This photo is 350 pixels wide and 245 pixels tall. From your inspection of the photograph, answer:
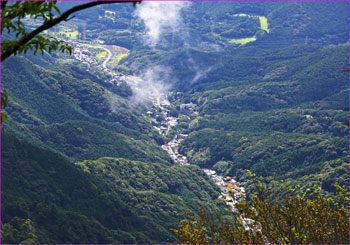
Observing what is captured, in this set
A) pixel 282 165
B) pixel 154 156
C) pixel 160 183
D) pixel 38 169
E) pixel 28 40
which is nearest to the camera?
pixel 28 40

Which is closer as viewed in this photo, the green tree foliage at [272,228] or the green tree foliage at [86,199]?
the green tree foliage at [272,228]

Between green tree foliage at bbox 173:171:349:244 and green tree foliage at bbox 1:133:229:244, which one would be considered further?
green tree foliage at bbox 1:133:229:244

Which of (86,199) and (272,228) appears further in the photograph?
(86,199)

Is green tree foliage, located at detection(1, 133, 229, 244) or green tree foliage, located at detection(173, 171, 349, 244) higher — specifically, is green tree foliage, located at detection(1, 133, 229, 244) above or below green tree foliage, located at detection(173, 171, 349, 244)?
above

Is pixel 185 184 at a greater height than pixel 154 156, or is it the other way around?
pixel 154 156

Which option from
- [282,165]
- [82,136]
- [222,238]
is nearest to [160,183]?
[82,136]

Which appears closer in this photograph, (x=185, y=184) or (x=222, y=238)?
(x=222, y=238)

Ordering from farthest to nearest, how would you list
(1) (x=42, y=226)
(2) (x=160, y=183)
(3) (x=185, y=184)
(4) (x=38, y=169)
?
(3) (x=185, y=184)
(2) (x=160, y=183)
(4) (x=38, y=169)
(1) (x=42, y=226)

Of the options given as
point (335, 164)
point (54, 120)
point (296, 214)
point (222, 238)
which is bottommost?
point (222, 238)

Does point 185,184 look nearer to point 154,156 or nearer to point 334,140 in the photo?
point 154,156

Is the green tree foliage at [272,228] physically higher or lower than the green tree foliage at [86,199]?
lower

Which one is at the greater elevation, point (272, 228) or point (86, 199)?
point (86, 199)
